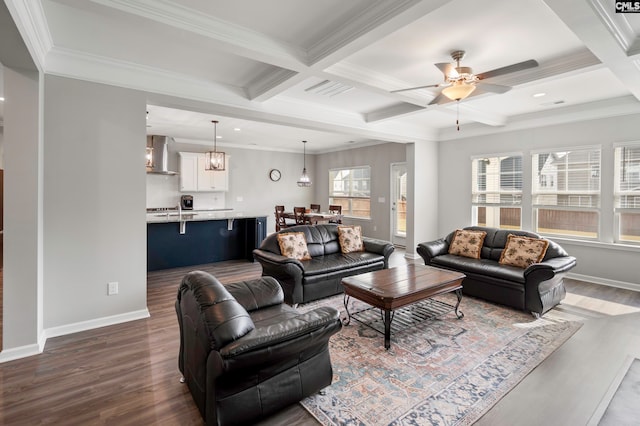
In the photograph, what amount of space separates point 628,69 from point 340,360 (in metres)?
3.98

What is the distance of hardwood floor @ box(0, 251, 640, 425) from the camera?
2.05 meters

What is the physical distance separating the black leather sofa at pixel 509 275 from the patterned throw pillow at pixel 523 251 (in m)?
0.09

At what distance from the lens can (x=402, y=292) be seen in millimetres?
3082

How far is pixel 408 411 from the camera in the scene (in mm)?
2098

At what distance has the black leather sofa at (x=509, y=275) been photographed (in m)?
3.61

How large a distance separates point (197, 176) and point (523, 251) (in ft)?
24.7

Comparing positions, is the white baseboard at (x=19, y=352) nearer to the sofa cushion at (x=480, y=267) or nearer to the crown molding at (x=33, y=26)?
the crown molding at (x=33, y=26)

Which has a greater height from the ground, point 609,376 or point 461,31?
point 461,31

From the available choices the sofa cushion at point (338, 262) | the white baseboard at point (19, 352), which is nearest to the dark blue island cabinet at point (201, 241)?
the sofa cushion at point (338, 262)

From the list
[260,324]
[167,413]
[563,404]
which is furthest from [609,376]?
[167,413]

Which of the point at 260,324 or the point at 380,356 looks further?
the point at 380,356

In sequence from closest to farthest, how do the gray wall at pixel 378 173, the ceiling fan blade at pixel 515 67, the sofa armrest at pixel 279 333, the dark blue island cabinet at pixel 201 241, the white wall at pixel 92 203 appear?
the sofa armrest at pixel 279 333 → the ceiling fan blade at pixel 515 67 → the white wall at pixel 92 203 → the dark blue island cabinet at pixel 201 241 → the gray wall at pixel 378 173

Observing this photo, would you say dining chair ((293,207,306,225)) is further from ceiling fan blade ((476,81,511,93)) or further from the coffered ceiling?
ceiling fan blade ((476,81,511,93))

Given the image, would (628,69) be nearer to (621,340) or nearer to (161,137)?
(621,340)
